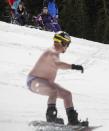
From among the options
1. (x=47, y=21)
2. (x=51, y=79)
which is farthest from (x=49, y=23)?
(x=51, y=79)

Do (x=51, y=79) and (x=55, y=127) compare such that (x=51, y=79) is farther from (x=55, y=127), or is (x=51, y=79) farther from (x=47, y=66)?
(x=55, y=127)

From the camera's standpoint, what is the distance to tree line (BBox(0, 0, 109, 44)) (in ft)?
81.0

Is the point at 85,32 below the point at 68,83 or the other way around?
below

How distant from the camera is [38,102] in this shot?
10617 mm

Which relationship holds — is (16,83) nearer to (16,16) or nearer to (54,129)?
(54,129)

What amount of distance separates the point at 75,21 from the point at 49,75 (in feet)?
56.7

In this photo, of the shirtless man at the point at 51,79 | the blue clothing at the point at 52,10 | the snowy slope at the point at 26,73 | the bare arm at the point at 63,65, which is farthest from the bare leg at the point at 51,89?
the blue clothing at the point at 52,10

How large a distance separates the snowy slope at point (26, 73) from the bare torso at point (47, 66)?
838 millimetres

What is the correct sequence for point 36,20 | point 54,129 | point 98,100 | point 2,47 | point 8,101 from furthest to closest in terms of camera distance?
1. point 36,20
2. point 2,47
3. point 98,100
4. point 8,101
5. point 54,129

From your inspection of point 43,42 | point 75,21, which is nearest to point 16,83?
point 43,42

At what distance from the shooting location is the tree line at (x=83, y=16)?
24703 mm

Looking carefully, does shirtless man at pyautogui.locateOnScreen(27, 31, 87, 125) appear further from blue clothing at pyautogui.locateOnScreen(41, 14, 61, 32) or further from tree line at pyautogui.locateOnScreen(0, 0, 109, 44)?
tree line at pyautogui.locateOnScreen(0, 0, 109, 44)

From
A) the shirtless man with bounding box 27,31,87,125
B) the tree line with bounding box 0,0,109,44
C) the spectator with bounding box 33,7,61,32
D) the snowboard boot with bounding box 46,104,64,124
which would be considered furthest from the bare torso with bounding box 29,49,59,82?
the tree line with bounding box 0,0,109,44

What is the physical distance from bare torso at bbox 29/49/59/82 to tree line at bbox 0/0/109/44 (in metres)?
16.0
